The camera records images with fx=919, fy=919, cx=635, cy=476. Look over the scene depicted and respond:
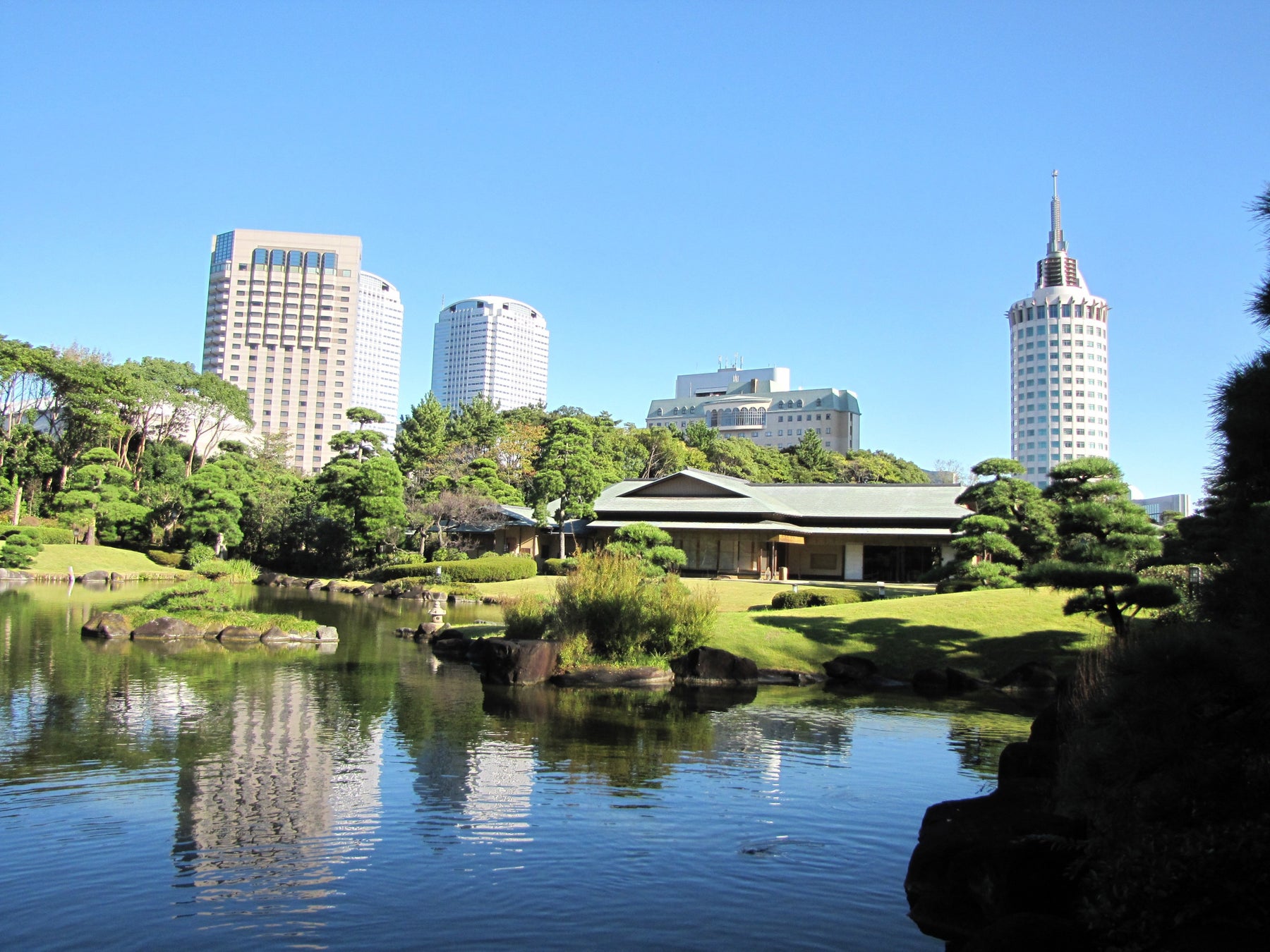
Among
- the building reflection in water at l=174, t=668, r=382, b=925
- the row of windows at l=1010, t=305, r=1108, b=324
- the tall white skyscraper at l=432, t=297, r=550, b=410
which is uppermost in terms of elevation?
the tall white skyscraper at l=432, t=297, r=550, b=410

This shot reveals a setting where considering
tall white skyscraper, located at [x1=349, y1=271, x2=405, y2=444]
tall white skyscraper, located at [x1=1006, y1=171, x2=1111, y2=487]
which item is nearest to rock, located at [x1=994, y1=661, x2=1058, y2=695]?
tall white skyscraper, located at [x1=1006, y1=171, x2=1111, y2=487]

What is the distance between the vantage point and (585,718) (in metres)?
13.2

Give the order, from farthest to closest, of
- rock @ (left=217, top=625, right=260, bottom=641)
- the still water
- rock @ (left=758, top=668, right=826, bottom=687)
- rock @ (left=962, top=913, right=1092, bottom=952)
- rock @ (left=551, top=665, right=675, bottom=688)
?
rock @ (left=217, top=625, right=260, bottom=641), rock @ (left=758, top=668, right=826, bottom=687), rock @ (left=551, top=665, right=675, bottom=688), the still water, rock @ (left=962, top=913, right=1092, bottom=952)

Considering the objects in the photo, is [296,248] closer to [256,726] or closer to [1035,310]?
[1035,310]

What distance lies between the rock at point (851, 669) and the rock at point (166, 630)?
13.8 m

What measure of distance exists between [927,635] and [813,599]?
265 inches

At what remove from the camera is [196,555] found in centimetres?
4131

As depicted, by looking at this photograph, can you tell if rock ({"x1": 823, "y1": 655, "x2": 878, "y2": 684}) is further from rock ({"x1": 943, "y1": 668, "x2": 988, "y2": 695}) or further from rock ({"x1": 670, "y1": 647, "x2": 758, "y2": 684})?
rock ({"x1": 670, "y1": 647, "x2": 758, "y2": 684})

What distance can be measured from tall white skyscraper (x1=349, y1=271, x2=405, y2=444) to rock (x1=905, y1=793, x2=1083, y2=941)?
6130 inches

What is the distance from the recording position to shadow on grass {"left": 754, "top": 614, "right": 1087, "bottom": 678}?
58.2 ft

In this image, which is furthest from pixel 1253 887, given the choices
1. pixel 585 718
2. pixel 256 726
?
pixel 256 726

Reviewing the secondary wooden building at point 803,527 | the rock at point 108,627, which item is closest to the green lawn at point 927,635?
the rock at point 108,627

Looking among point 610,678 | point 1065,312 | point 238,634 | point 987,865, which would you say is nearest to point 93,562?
point 238,634

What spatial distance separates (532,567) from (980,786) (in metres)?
30.3
